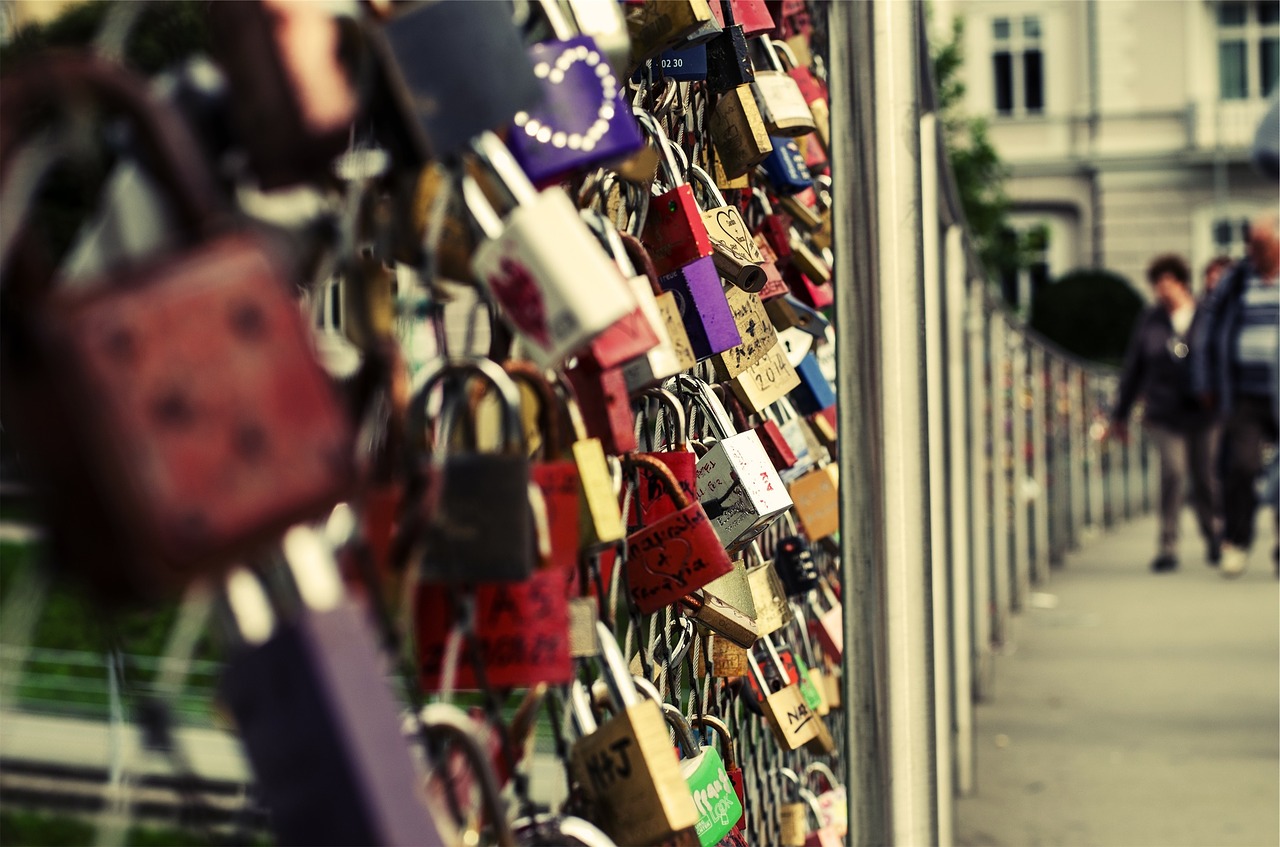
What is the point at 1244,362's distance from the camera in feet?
22.9

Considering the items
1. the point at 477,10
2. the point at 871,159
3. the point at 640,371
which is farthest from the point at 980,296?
the point at 477,10

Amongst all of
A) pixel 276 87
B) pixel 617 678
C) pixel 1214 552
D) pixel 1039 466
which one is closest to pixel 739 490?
pixel 617 678

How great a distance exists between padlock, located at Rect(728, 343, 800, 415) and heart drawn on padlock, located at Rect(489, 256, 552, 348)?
2.50ft

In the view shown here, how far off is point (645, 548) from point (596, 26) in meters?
0.46

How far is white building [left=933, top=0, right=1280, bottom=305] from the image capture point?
92.1 ft

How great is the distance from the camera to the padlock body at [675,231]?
4.44ft

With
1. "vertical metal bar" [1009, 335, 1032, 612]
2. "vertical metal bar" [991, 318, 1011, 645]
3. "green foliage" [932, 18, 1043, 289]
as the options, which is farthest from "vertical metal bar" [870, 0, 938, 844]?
"green foliage" [932, 18, 1043, 289]

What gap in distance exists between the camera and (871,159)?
4.77ft

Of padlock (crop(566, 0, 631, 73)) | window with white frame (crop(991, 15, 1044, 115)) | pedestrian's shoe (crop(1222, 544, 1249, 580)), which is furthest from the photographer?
window with white frame (crop(991, 15, 1044, 115))

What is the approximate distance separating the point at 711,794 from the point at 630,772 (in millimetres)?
310

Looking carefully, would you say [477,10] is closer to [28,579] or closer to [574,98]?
[574,98]

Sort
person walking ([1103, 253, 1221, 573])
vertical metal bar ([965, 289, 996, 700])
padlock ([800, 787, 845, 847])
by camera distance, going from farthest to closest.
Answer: person walking ([1103, 253, 1221, 573])
vertical metal bar ([965, 289, 996, 700])
padlock ([800, 787, 845, 847])

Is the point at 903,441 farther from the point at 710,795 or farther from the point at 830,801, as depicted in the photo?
the point at 830,801

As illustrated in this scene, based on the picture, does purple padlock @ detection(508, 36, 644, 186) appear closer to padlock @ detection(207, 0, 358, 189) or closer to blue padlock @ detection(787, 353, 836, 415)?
padlock @ detection(207, 0, 358, 189)
